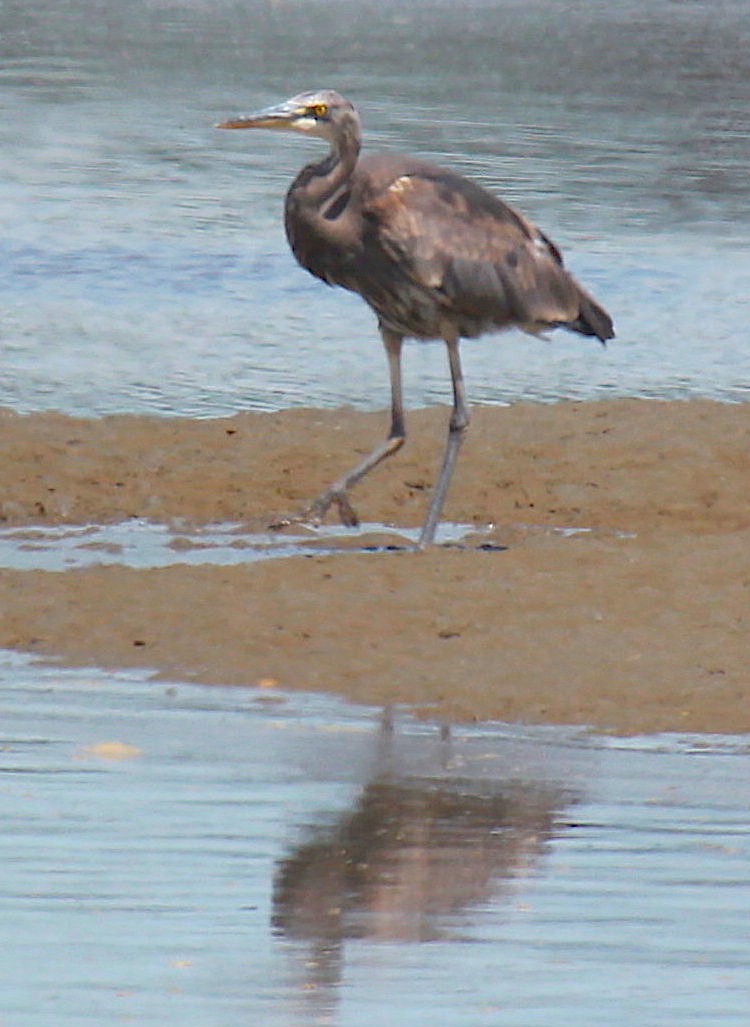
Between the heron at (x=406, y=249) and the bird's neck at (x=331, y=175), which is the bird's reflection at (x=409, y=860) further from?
the bird's neck at (x=331, y=175)

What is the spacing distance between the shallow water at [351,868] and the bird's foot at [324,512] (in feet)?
8.60

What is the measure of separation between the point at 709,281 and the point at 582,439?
5.79 m

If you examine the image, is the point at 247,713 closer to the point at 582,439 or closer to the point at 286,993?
the point at 286,993

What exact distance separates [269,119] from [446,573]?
183cm

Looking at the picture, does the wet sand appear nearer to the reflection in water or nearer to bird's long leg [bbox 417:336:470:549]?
bird's long leg [bbox 417:336:470:549]

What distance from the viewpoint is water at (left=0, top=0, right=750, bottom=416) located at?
14.1 m

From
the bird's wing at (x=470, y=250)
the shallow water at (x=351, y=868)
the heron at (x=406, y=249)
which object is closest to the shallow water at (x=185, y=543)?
the heron at (x=406, y=249)

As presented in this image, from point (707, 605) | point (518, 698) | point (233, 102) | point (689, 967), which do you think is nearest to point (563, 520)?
point (707, 605)

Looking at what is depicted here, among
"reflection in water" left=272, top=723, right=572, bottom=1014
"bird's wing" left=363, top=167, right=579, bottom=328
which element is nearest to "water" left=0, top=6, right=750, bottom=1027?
"reflection in water" left=272, top=723, right=572, bottom=1014

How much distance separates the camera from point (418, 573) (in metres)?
8.96

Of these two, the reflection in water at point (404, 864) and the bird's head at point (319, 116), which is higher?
the bird's head at point (319, 116)

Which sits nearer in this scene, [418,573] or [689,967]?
[689,967]

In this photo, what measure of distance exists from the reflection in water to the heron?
3.46 metres

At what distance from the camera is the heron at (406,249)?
32.1 ft
